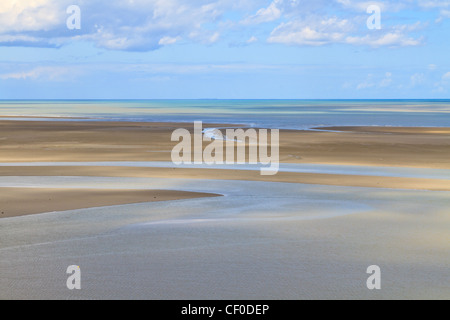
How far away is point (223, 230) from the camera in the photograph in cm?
1187

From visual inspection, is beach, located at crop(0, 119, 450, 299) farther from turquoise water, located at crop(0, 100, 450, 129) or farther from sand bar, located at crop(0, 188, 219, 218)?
turquoise water, located at crop(0, 100, 450, 129)

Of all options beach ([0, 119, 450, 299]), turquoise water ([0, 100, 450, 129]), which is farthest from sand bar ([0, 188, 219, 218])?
turquoise water ([0, 100, 450, 129])

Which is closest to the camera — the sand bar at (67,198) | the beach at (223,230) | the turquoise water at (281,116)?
the beach at (223,230)

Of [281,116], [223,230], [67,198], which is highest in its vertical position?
[281,116]

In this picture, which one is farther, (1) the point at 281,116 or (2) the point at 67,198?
(1) the point at 281,116

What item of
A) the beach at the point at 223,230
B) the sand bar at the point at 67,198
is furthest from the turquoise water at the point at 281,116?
the sand bar at the point at 67,198

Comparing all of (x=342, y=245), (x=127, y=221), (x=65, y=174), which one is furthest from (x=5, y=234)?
(x=65, y=174)

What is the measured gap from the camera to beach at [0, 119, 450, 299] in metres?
8.57

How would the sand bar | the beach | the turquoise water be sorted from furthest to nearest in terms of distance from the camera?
the turquoise water → the sand bar → the beach

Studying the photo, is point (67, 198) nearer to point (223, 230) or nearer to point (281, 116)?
point (223, 230)

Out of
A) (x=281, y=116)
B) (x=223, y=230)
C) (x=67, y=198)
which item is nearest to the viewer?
A: (x=223, y=230)

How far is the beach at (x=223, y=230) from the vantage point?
8570mm

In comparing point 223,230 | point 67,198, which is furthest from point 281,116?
point 223,230

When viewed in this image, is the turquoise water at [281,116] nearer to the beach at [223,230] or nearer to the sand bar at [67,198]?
the beach at [223,230]
